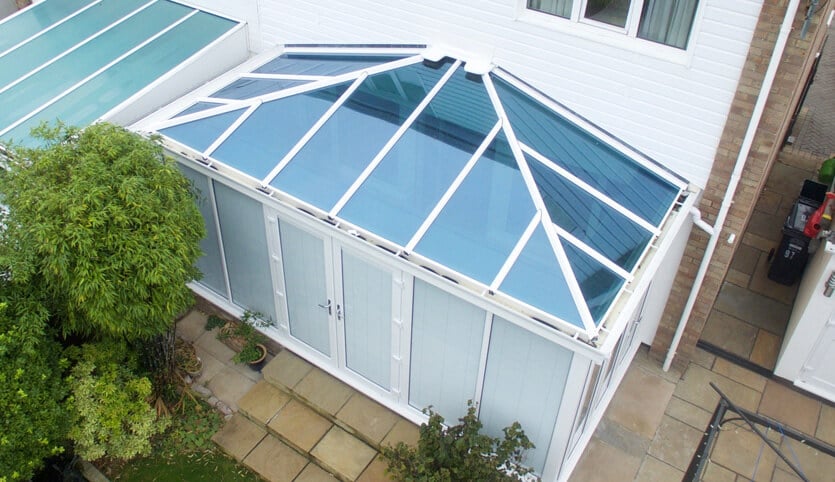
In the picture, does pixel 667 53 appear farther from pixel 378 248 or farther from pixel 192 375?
pixel 192 375

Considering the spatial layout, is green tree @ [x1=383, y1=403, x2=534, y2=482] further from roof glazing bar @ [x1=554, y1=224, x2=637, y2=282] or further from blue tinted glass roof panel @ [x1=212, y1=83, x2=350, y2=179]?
blue tinted glass roof panel @ [x1=212, y1=83, x2=350, y2=179]

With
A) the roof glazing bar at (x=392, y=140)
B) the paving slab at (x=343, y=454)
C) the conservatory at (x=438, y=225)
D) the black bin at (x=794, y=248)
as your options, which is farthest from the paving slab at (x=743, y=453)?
the roof glazing bar at (x=392, y=140)

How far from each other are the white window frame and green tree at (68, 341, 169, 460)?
6327 millimetres

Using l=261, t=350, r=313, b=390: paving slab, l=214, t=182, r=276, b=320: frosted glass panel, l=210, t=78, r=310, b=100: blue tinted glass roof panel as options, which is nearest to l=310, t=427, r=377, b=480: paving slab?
l=261, t=350, r=313, b=390: paving slab

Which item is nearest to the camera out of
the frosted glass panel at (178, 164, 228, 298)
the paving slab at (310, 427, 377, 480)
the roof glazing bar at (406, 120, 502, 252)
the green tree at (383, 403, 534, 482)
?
the roof glazing bar at (406, 120, 502, 252)

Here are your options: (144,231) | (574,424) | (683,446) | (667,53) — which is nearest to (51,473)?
(144,231)

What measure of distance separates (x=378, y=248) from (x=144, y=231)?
2530mm

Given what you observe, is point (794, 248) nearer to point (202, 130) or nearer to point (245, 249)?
point (245, 249)

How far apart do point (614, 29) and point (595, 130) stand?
1196mm

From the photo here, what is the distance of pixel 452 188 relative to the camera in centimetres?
751

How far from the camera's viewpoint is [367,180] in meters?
7.80

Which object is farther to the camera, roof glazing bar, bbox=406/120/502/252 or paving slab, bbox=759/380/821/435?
paving slab, bbox=759/380/821/435

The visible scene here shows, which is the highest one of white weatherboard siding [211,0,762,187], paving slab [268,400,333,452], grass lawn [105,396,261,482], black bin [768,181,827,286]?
white weatherboard siding [211,0,762,187]

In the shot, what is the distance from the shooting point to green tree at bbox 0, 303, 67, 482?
6.65 m
